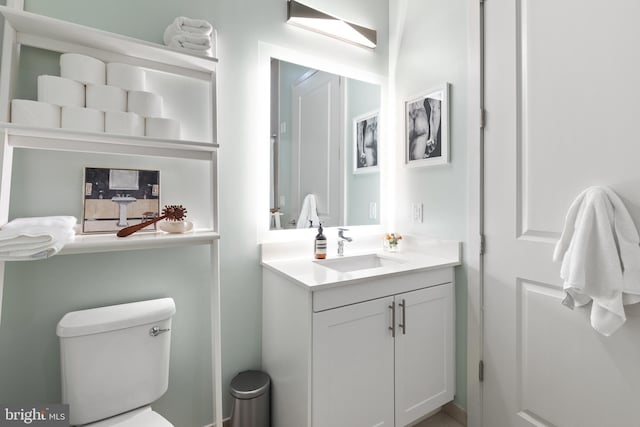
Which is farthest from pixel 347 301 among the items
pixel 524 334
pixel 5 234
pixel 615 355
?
pixel 5 234

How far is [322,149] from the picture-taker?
76.7 inches

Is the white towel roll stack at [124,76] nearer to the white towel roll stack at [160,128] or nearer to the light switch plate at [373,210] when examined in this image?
the white towel roll stack at [160,128]

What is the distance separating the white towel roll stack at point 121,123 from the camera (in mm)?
1200

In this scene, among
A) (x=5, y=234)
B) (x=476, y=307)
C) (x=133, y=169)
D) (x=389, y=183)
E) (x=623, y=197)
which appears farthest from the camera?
(x=389, y=183)

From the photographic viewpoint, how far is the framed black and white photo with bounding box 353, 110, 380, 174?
2.09 meters

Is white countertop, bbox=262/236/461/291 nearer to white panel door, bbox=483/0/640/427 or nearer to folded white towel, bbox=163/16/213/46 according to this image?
white panel door, bbox=483/0/640/427

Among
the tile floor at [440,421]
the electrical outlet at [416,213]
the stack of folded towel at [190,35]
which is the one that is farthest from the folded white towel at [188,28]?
the tile floor at [440,421]

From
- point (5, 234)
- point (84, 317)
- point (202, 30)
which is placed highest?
point (202, 30)

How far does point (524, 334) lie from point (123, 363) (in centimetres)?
173

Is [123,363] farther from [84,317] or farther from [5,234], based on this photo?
[5,234]

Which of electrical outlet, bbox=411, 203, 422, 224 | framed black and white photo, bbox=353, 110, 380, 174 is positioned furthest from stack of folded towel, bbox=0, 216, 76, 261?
electrical outlet, bbox=411, 203, 422, 224

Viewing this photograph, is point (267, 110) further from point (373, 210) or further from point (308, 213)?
point (373, 210)

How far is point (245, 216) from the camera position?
5.40ft

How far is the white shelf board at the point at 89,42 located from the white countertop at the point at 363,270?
1012mm
